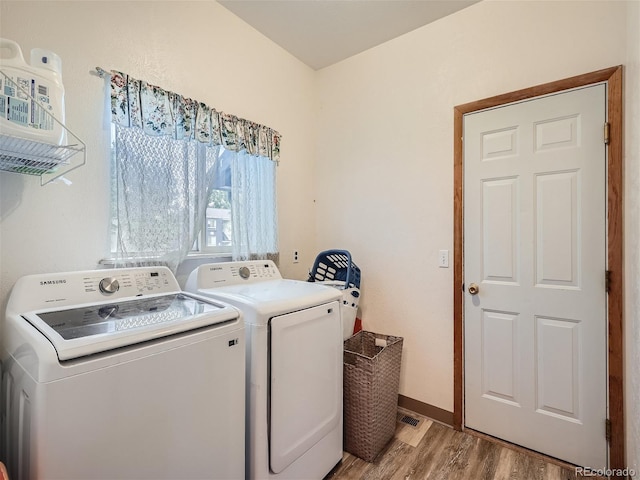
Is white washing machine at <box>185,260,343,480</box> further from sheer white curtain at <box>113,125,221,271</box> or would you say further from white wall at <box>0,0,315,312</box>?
white wall at <box>0,0,315,312</box>

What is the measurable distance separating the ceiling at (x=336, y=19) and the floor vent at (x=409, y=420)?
2.78 meters

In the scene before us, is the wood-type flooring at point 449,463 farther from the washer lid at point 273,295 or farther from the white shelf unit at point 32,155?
the white shelf unit at point 32,155

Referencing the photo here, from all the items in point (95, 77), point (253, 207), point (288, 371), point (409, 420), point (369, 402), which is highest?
point (95, 77)

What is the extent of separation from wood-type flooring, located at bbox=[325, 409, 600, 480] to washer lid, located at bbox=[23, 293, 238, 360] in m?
1.22

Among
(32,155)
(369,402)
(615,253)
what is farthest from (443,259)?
(32,155)

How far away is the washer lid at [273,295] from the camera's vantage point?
134 centimetres

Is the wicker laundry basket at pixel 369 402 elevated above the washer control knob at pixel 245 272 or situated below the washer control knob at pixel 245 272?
below

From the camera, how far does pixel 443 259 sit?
2117 millimetres

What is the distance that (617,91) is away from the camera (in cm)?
156

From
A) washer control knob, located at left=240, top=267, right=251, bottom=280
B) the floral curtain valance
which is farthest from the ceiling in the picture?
washer control knob, located at left=240, top=267, right=251, bottom=280

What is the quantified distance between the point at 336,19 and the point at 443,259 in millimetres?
1802

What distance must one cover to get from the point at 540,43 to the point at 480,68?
1.03 feet

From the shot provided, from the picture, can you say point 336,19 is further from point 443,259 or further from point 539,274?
point 539,274

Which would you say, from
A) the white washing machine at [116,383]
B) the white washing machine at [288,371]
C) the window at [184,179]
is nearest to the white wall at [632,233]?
the white washing machine at [288,371]
